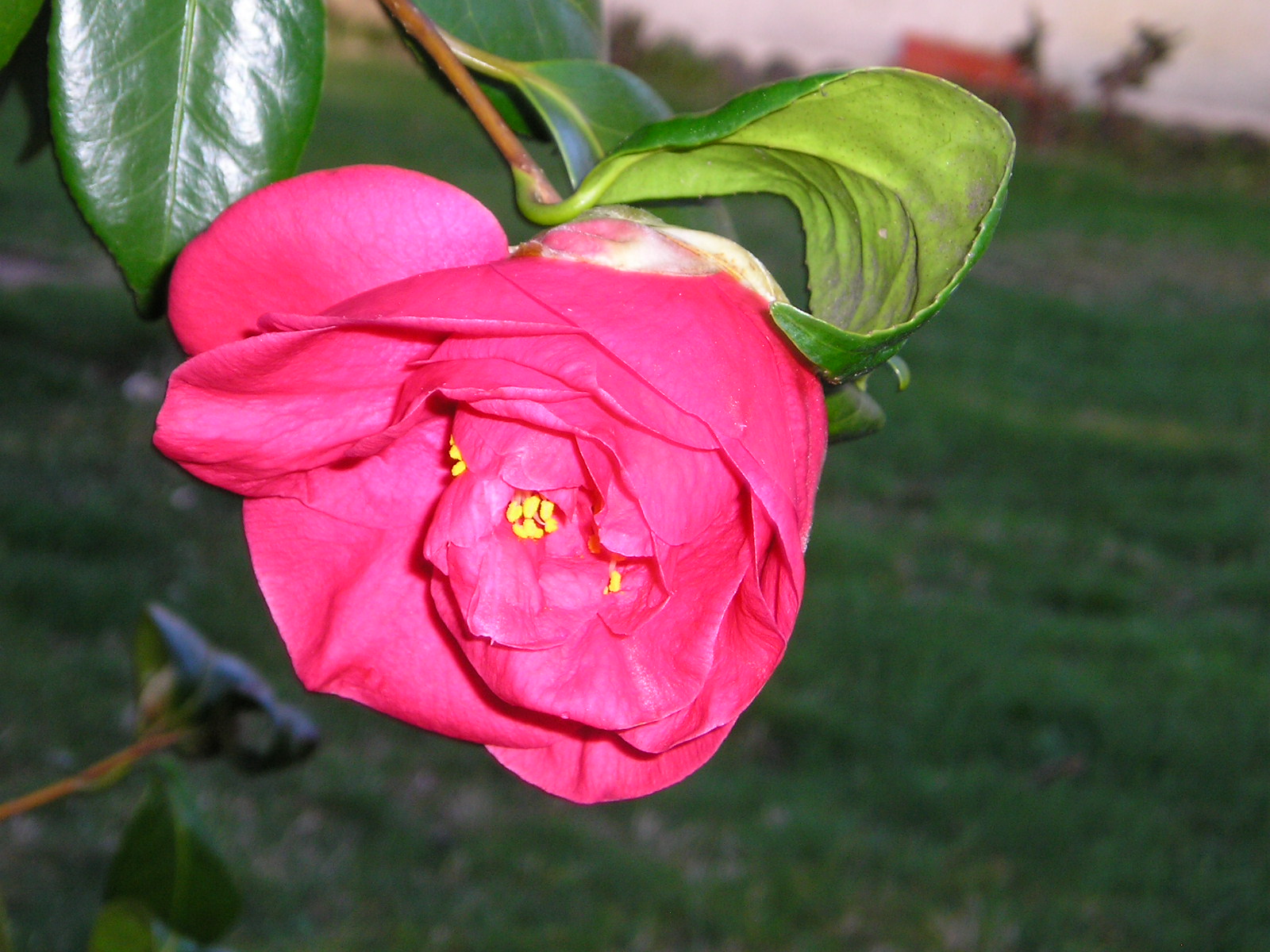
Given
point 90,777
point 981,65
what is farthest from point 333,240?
point 981,65

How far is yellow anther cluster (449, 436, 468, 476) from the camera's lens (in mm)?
390

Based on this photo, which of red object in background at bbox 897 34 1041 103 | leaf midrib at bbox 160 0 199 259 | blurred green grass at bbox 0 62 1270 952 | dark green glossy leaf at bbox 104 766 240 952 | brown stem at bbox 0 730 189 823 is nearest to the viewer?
leaf midrib at bbox 160 0 199 259

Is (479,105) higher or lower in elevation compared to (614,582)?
higher

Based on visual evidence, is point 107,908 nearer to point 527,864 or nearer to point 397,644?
point 397,644

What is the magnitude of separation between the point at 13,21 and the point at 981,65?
8964mm

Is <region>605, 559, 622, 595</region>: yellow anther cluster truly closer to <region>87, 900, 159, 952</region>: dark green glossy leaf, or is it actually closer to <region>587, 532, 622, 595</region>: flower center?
<region>587, 532, 622, 595</region>: flower center

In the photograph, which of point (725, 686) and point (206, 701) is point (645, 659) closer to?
point (725, 686)

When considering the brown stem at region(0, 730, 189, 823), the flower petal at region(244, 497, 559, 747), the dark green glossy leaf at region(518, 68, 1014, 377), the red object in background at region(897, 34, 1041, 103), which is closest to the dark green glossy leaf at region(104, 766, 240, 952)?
the brown stem at region(0, 730, 189, 823)

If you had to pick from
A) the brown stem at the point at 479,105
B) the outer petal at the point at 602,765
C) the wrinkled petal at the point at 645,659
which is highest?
the brown stem at the point at 479,105

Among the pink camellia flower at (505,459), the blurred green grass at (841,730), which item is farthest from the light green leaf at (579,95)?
the blurred green grass at (841,730)

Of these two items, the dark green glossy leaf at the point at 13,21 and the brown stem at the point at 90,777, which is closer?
the dark green glossy leaf at the point at 13,21

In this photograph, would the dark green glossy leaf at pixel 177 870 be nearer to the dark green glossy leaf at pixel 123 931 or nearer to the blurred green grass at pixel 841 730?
the dark green glossy leaf at pixel 123 931

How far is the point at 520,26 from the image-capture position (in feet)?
1.73

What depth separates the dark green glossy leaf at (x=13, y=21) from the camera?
1.39 feet
